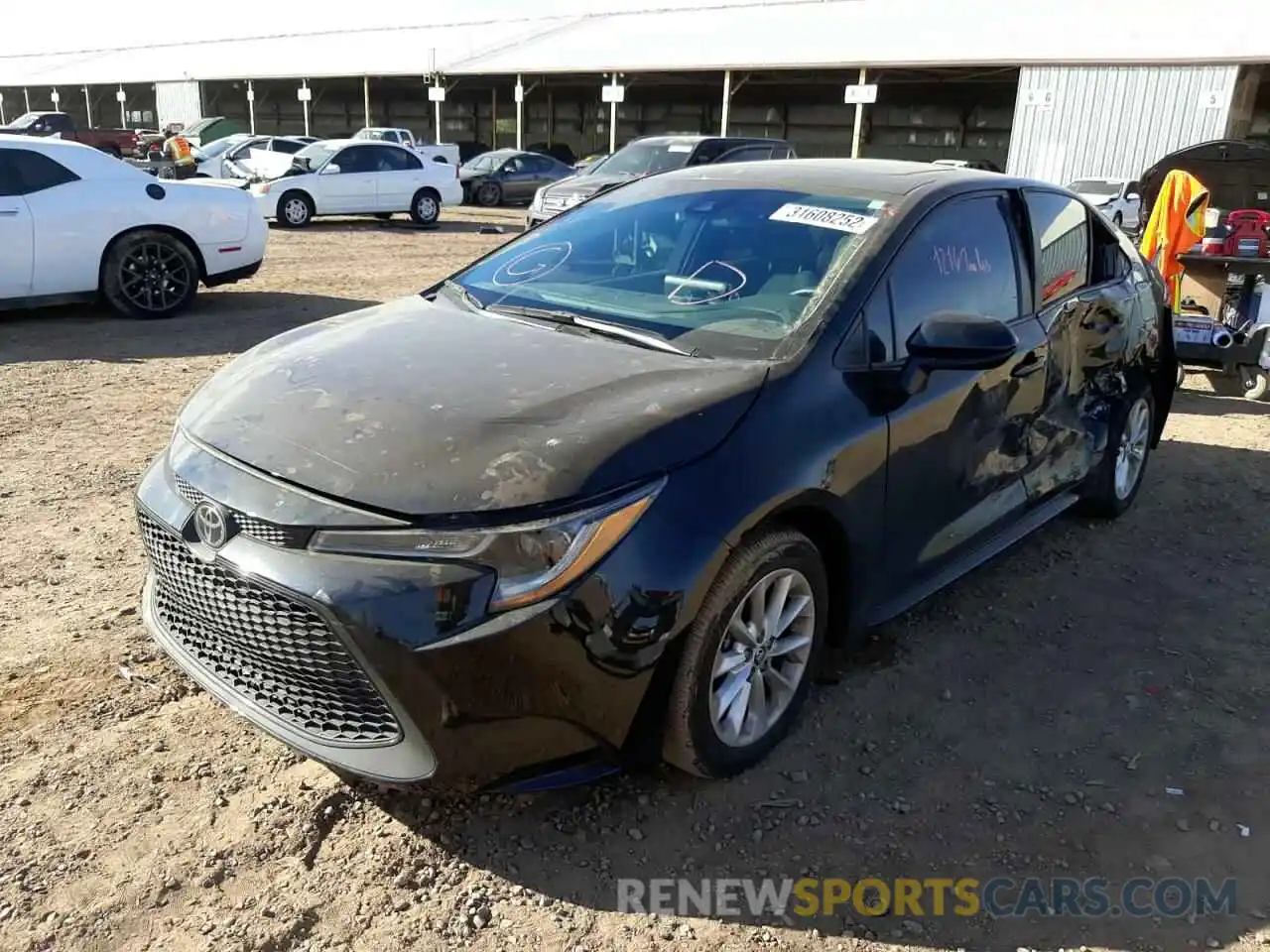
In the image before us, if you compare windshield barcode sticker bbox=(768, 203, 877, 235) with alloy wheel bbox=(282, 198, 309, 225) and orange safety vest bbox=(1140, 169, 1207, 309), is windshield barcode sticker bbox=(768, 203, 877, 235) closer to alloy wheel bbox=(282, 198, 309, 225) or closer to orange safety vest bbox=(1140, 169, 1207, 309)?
orange safety vest bbox=(1140, 169, 1207, 309)

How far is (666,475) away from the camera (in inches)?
96.6

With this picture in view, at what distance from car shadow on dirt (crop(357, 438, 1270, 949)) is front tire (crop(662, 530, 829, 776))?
0.15 m

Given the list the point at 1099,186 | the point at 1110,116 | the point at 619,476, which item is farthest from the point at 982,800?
the point at 1110,116

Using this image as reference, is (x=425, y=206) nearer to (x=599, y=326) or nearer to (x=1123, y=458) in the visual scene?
(x=1123, y=458)

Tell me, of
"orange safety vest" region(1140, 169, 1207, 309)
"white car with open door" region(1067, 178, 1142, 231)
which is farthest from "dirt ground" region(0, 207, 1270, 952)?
"white car with open door" region(1067, 178, 1142, 231)

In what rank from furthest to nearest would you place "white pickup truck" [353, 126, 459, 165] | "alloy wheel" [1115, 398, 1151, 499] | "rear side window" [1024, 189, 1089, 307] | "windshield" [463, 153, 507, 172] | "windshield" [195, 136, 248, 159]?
1. "white pickup truck" [353, 126, 459, 165]
2. "windshield" [195, 136, 248, 159]
3. "windshield" [463, 153, 507, 172]
4. "alloy wheel" [1115, 398, 1151, 499]
5. "rear side window" [1024, 189, 1089, 307]

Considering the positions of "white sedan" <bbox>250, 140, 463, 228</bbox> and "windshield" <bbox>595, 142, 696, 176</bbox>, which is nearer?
"windshield" <bbox>595, 142, 696, 176</bbox>

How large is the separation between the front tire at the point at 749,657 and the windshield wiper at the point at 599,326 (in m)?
0.67

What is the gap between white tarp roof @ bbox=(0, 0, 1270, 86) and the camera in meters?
23.5

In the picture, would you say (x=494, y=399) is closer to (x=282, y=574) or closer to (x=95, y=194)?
(x=282, y=574)

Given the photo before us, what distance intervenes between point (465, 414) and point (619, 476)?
1.55ft

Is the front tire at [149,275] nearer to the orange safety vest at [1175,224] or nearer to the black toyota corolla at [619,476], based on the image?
the black toyota corolla at [619,476]

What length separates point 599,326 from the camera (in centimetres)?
322

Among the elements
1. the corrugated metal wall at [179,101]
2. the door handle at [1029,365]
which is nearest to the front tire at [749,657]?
the door handle at [1029,365]
